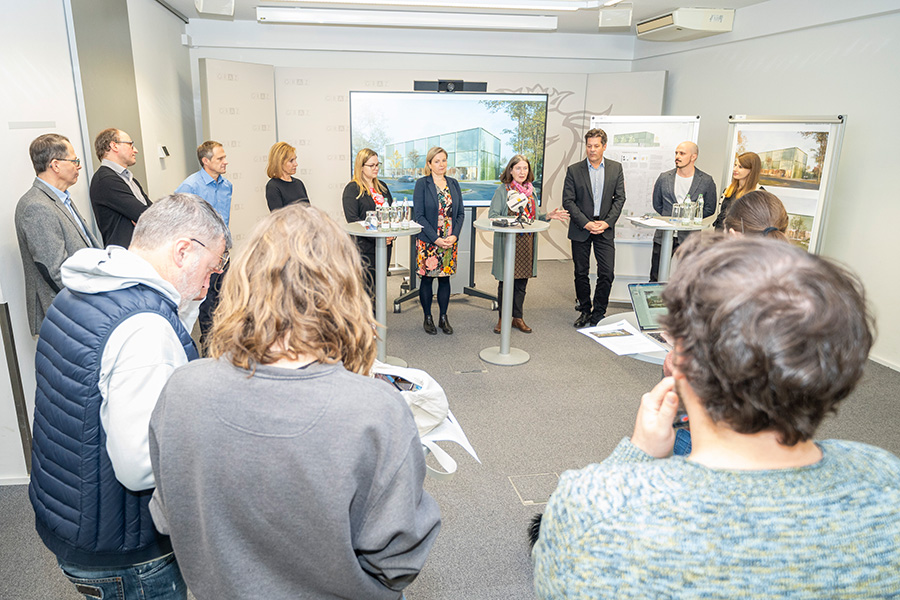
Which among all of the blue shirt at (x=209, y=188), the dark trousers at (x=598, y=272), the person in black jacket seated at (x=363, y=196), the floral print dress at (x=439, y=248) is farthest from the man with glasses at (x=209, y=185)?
the dark trousers at (x=598, y=272)

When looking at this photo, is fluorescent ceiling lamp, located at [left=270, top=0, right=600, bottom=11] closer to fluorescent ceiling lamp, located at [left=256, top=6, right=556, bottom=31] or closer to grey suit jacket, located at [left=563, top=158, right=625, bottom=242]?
fluorescent ceiling lamp, located at [left=256, top=6, right=556, bottom=31]

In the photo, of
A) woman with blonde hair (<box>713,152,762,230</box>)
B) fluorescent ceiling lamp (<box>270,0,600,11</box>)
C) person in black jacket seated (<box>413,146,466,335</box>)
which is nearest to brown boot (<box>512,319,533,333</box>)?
person in black jacket seated (<box>413,146,466,335</box>)

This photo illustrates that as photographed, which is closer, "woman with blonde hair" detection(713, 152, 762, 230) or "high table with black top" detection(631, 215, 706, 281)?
"high table with black top" detection(631, 215, 706, 281)

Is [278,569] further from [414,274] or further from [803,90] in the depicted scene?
[803,90]

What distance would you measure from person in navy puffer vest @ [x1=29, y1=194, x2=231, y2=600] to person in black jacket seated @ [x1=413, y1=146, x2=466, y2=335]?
3.19m

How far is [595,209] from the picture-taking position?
4.86 meters

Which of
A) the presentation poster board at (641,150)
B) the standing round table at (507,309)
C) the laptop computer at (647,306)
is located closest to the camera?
the laptop computer at (647,306)

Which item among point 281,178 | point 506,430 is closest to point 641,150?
point 281,178

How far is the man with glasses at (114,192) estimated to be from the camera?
3.27m

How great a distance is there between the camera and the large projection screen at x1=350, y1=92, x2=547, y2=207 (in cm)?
654

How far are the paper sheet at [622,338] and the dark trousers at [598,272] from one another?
8.63ft

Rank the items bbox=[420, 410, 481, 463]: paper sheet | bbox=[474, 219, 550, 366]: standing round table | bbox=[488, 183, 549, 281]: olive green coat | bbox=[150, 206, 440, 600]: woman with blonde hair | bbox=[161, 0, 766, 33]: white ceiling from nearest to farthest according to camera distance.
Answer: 1. bbox=[150, 206, 440, 600]: woman with blonde hair
2. bbox=[420, 410, 481, 463]: paper sheet
3. bbox=[474, 219, 550, 366]: standing round table
4. bbox=[488, 183, 549, 281]: olive green coat
5. bbox=[161, 0, 766, 33]: white ceiling

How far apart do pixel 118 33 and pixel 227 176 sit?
6.28 ft

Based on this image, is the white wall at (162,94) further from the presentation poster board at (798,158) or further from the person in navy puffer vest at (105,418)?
the presentation poster board at (798,158)
